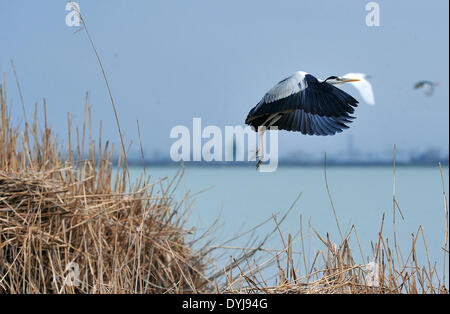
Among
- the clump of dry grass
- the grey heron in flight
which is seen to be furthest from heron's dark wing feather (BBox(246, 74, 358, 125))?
the clump of dry grass

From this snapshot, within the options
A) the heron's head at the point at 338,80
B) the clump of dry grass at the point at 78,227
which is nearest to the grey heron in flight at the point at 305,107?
the heron's head at the point at 338,80

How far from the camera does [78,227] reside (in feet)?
5.09

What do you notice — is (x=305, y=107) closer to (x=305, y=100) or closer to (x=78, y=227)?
(x=305, y=100)

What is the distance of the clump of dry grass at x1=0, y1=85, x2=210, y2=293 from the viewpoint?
1.47 metres

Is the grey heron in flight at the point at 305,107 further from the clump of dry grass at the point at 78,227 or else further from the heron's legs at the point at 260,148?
the clump of dry grass at the point at 78,227

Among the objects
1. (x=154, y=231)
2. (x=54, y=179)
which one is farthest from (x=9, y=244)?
(x=154, y=231)

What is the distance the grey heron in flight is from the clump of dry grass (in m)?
0.47

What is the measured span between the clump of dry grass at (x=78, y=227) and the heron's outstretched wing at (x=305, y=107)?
472 millimetres

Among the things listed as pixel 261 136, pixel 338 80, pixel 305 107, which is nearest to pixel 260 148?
pixel 261 136

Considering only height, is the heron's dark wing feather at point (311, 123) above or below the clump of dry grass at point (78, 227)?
above

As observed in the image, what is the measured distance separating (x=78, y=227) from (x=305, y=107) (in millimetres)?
736

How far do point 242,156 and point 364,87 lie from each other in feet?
1.25

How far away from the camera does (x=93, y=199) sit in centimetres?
162

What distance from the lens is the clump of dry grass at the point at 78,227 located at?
147 centimetres
